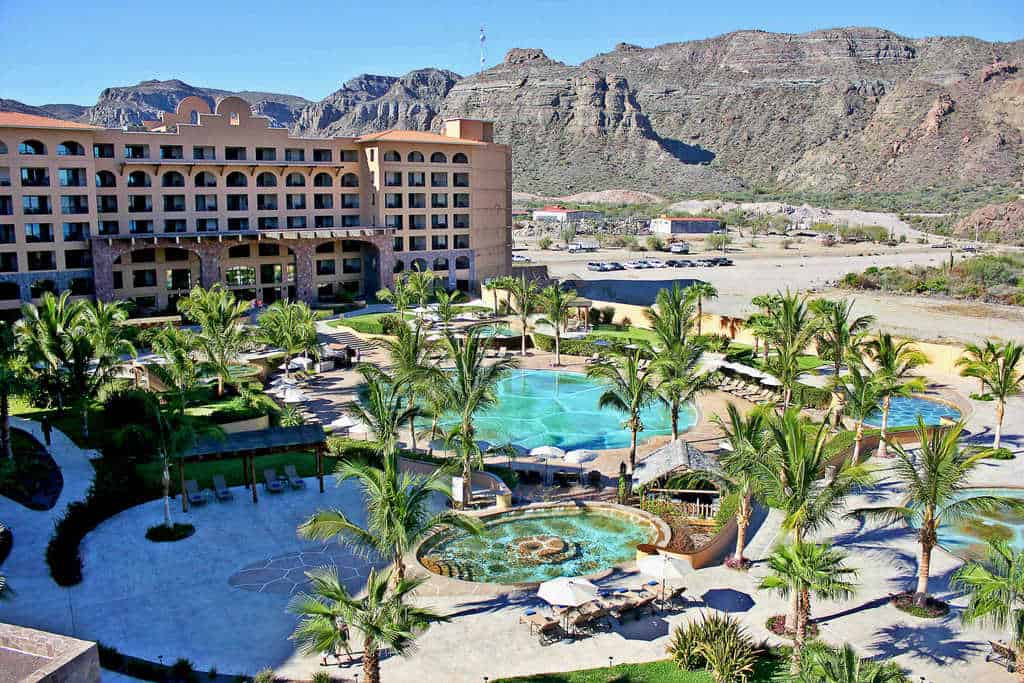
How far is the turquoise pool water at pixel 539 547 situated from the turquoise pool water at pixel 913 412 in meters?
16.8

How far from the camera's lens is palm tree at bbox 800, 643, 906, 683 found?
540 inches

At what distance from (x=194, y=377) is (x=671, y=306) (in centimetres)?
1950

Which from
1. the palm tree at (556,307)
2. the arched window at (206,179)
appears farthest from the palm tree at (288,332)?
the arched window at (206,179)

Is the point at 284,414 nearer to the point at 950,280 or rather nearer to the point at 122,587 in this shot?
the point at 122,587

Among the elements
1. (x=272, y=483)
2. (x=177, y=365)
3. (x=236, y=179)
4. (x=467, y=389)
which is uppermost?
→ (x=236, y=179)

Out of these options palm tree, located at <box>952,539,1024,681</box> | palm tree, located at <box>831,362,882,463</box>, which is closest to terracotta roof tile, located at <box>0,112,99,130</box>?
palm tree, located at <box>831,362,882,463</box>

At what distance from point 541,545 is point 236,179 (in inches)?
1930

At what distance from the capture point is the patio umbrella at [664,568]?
19.8m

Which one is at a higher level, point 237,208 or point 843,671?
point 237,208

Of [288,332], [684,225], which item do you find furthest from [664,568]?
[684,225]

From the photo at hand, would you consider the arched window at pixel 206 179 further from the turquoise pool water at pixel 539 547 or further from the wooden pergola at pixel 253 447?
the turquoise pool water at pixel 539 547

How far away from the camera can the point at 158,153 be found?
2379 inches

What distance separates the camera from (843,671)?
45.3 ft

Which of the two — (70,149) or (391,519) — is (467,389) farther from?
(70,149)
